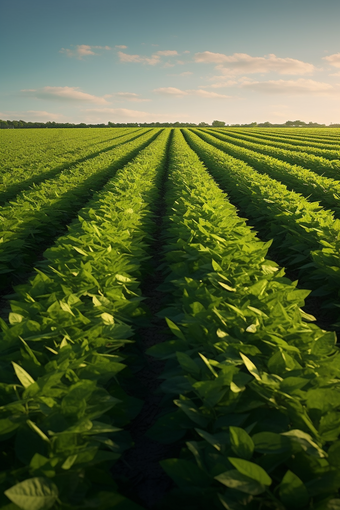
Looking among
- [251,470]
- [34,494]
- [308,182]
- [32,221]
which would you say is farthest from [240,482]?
[308,182]

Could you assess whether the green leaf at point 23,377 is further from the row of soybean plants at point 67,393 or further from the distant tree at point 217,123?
the distant tree at point 217,123

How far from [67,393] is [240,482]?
0.93m

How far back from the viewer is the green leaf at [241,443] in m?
1.39

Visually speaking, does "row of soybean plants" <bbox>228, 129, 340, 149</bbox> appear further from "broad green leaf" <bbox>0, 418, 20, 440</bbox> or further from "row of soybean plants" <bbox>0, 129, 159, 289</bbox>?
"broad green leaf" <bbox>0, 418, 20, 440</bbox>

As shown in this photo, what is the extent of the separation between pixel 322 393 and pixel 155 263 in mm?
4590

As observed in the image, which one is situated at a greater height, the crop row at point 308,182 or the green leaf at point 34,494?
the crop row at point 308,182

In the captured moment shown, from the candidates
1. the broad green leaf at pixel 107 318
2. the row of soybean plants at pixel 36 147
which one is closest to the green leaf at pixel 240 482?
the broad green leaf at pixel 107 318

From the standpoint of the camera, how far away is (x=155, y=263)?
605 cm

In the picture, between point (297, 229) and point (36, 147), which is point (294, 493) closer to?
point (297, 229)

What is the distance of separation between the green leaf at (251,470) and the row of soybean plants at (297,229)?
3147mm

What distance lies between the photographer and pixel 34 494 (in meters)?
1.22

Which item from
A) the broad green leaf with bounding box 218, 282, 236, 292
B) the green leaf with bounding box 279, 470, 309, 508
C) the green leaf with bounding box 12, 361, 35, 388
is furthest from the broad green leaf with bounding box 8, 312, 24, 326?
the green leaf with bounding box 279, 470, 309, 508

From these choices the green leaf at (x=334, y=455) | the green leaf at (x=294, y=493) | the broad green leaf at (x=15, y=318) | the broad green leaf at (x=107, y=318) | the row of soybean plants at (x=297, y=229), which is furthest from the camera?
the row of soybean plants at (x=297, y=229)

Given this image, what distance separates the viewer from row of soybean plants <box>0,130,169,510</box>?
1.34 m
